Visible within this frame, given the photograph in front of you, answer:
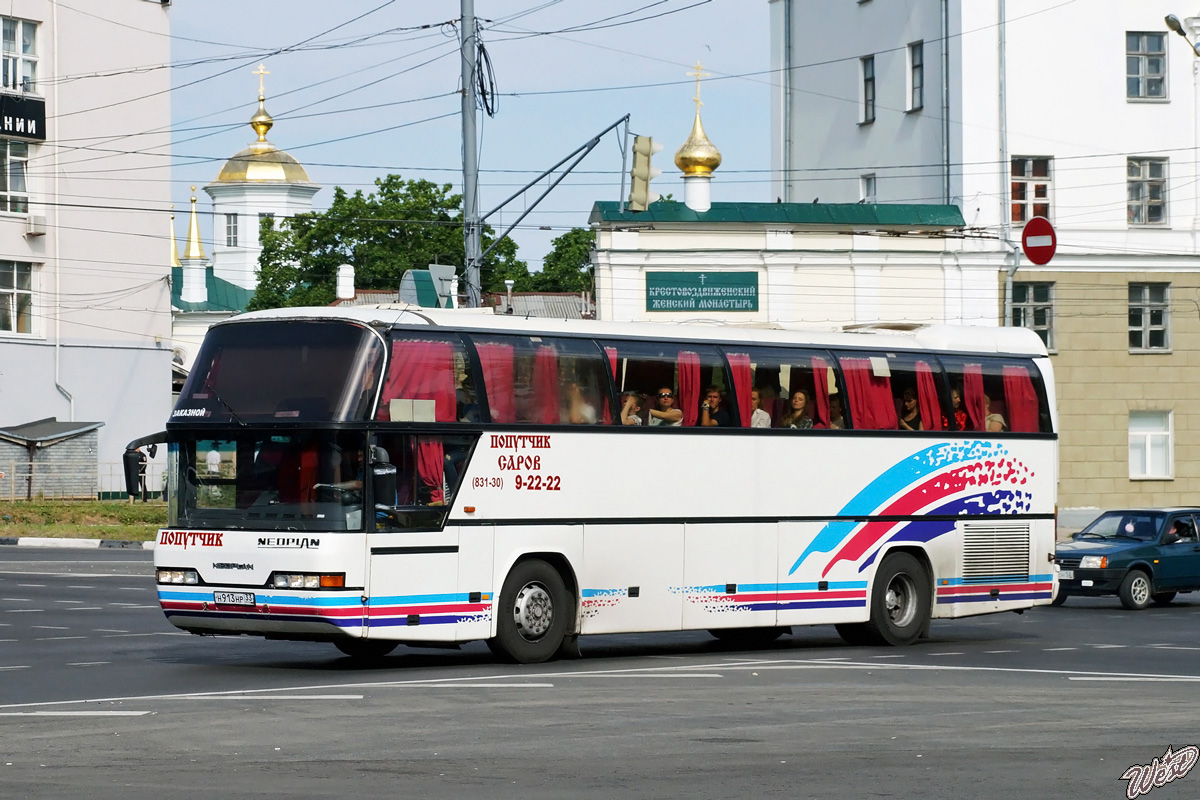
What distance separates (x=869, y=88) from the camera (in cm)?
5503

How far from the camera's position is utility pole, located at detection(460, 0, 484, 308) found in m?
30.0

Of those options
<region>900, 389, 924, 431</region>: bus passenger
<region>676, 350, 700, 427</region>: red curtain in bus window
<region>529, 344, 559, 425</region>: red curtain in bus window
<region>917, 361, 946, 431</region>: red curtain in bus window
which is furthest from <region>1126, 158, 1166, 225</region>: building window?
<region>529, 344, 559, 425</region>: red curtain in bus window

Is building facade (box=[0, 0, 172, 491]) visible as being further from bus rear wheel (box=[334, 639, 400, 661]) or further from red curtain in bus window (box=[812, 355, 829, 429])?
red curtain in bus window (box=[812, 355, 829, 429])

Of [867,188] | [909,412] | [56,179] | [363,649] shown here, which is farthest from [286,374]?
[867,188]

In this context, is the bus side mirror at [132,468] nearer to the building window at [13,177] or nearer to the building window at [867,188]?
the building window at [13,177]

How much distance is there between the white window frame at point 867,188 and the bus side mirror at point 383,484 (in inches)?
1615

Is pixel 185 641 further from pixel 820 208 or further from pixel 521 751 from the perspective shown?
pixel 820 208

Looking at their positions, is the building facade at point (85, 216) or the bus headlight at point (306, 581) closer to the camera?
the bus headlight at point (306, 581)

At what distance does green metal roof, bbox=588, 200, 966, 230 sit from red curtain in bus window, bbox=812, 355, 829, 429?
29.4 m

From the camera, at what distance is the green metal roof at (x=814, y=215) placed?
49.1 metres

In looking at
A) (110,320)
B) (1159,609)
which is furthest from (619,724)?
(110,320)

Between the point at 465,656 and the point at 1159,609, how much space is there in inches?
502

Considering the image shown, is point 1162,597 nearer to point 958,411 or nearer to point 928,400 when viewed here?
point 958,411

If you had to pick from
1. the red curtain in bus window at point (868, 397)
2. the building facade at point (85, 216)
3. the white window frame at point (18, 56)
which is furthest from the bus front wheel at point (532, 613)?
the white window frame at point (18, 56)
